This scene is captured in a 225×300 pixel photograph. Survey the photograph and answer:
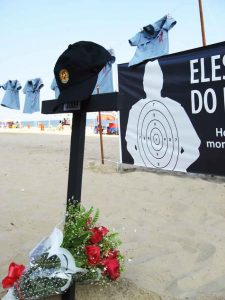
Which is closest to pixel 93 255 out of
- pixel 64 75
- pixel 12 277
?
pixel 12 277

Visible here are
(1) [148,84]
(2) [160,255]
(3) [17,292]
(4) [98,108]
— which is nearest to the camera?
(3) [17,292]

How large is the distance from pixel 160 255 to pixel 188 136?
1453 millimetres

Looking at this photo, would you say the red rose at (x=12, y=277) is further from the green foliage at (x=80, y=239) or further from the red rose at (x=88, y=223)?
the red rose at (x=88, y=223)

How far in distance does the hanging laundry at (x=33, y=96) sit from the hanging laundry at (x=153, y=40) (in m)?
6.57

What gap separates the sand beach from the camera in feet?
8.97

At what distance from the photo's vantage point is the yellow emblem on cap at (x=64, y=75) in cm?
242

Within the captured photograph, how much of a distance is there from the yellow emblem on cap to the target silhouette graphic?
1.95 meters

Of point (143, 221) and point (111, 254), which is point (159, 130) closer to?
point (143, 221)

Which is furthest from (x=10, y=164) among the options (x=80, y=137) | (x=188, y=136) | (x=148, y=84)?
(x=80, y=137)

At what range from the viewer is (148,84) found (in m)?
4.70

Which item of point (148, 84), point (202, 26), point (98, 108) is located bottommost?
point (98, 108)

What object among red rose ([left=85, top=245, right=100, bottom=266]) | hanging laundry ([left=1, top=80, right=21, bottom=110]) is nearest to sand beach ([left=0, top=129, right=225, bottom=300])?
red rose ([left=85, top=245, right=100, bottom=266])

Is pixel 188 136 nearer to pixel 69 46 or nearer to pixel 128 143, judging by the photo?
pixel 128 143

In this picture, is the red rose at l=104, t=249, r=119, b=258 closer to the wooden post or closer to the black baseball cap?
the wooden post
